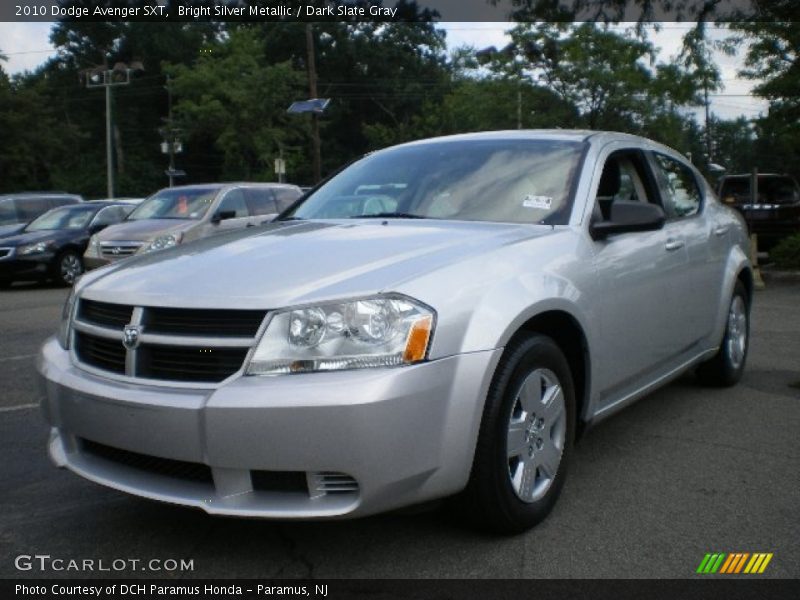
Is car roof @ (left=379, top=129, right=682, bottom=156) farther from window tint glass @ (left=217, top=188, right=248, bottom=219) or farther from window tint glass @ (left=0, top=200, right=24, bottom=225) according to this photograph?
window tint glass @ (left=0, top=200, right=24, bottom=225)

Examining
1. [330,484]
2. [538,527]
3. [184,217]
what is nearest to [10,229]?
[184,217]

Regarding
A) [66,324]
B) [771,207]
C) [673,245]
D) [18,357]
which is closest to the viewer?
[66,324]

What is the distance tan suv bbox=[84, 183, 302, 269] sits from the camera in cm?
1243

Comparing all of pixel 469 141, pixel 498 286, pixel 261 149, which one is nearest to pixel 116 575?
pixel 498 286

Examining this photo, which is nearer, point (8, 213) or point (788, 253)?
point (788, 253)

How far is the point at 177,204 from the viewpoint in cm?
1339

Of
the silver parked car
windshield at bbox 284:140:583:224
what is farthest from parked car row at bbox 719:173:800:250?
the silver parked car

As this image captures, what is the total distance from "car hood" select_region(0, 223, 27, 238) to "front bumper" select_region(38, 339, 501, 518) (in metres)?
13.7

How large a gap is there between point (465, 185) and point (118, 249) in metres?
9.46

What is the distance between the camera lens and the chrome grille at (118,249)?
1241 centimetres

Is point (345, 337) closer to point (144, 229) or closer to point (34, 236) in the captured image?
point (144, 229)

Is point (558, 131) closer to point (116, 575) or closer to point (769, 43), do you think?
point (116, 575)

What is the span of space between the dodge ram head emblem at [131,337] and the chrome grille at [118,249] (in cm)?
976

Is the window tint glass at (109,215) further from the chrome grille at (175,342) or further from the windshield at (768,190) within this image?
the chrome grille at (175,342)
